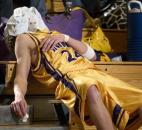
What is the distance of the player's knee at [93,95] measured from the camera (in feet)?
8.04

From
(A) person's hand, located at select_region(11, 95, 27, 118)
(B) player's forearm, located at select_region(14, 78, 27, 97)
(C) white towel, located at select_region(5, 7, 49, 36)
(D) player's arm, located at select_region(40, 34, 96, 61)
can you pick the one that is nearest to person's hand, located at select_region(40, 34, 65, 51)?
(D) player's arm, located at select_region(40, 34, 96, 61)

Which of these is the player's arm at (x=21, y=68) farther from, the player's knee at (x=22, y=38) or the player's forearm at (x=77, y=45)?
the player's forearm at (x=77, y=45)

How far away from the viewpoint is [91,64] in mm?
2789

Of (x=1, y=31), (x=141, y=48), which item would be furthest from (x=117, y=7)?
(x=1, y=31)

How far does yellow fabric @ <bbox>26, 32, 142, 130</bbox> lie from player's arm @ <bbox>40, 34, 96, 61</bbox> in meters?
0.05

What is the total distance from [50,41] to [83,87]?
1.42ft

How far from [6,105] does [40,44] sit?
47cm

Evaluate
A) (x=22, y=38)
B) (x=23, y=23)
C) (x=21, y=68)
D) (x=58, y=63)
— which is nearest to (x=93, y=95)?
(x=58, y=63)

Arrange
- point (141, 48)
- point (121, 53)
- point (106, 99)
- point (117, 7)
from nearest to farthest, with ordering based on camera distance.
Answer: point (106, 99)
point (141, 48)
point (121, 53)
point (117, 7)

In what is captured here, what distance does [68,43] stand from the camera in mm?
2857

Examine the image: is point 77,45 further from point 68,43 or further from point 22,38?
point 22,38

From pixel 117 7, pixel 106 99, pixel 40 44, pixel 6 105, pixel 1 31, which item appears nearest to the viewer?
pixel 106 99

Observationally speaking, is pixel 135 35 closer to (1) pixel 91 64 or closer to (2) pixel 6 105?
(1) pixel 91 64

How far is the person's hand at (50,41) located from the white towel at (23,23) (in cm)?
14
